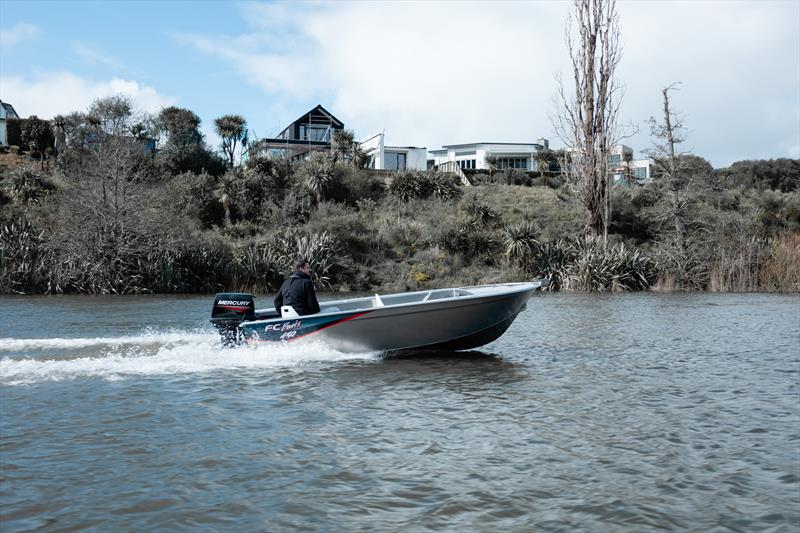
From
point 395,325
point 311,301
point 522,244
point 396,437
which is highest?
point 522,244

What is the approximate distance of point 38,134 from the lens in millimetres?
55969

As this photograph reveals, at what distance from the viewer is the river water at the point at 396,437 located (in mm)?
5141

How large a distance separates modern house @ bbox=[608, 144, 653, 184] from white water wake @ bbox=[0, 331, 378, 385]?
26.9 metres

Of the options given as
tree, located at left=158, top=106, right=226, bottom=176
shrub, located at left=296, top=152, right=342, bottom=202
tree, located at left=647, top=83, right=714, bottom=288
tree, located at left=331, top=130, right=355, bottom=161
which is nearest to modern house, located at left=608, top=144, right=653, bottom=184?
tree, located at left=647, top=83, right=714, bottom=288

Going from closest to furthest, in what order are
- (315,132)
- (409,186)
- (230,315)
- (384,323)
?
1. (384,323)
2. (230,315)
3. (409,186)
4. (315,132)

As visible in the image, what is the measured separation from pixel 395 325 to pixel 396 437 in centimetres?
493

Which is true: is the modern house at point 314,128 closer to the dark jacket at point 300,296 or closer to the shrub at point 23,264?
the shrub at point 23,264

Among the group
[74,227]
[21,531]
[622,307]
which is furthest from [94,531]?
[74,227]

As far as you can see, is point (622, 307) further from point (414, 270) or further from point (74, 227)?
point (74, 227)

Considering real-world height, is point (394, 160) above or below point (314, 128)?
below

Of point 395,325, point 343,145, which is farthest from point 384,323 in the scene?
point 343,145

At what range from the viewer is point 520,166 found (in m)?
72.0

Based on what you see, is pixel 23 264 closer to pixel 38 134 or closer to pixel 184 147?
pixel 184 147

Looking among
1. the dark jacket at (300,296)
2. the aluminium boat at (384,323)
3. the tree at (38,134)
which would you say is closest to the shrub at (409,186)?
the tree at (38,134)
